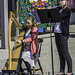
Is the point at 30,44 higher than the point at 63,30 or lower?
lower

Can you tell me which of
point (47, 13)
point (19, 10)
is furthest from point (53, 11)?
point (19, 10)

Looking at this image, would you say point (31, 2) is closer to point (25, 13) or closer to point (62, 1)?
point (25, 13)

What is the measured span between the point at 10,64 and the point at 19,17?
8.14 meters

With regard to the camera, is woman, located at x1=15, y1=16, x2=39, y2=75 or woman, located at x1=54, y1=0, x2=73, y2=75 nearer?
woman, located at x1=15, y1=16, x2=39, y2=75

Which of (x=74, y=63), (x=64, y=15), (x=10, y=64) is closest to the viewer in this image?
(x=10, y=64)

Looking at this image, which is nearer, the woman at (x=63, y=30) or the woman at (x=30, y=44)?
the woman at (x=30, y=44)

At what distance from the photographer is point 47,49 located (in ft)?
34.1

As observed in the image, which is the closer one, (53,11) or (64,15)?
(53,11)

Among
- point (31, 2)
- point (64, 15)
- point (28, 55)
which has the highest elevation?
point (31, 2)

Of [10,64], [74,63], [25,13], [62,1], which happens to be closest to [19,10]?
[25,13]

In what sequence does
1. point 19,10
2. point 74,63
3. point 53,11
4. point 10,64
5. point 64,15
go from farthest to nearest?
point 19,10
point 74,63
point 64,15
point 53,11
point 10,64

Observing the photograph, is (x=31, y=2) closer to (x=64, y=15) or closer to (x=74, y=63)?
(x=74, y=63)

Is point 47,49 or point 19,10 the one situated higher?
point 19,10

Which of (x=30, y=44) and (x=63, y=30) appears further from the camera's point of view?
(x=63, y=30)
